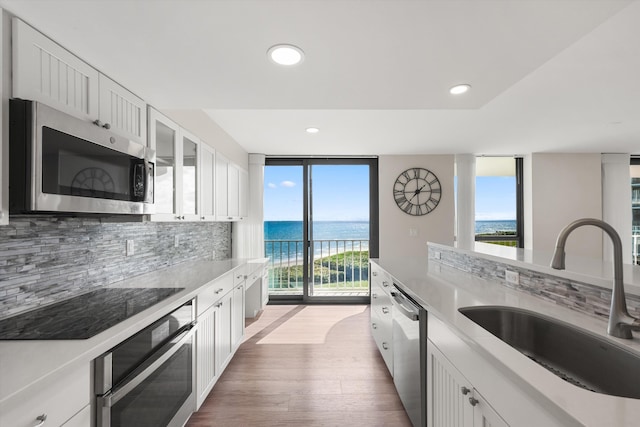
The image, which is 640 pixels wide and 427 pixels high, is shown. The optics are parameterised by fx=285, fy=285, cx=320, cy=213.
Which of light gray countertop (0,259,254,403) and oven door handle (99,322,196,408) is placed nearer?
light gray countertop (0,259,254,403)

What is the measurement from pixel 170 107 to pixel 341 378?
95.9 inches

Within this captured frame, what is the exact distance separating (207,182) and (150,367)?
1.69 m

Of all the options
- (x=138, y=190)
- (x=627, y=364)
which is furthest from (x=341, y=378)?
(x=138, y=190)

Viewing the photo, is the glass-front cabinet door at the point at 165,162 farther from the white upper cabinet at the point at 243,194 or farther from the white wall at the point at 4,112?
the white upper cabinet at the point at 243,194

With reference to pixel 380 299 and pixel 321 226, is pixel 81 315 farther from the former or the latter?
pixel 321 226

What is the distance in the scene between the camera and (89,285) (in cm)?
161

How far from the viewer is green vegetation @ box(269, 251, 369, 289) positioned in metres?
4.81

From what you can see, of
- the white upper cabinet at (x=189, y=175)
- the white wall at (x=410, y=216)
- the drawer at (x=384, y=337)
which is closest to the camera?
the white upper cabinet at (x=189, y=175)

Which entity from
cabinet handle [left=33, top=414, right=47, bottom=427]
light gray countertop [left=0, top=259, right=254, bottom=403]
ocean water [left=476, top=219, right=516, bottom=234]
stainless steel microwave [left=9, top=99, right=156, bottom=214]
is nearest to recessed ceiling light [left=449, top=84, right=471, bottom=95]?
stainless steel microwave [left=9, top=99, right=156, bottom=214]

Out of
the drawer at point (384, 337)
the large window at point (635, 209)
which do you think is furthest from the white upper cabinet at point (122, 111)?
the large window at point (635, 209)

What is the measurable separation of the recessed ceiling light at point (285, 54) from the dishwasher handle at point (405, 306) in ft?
4.75

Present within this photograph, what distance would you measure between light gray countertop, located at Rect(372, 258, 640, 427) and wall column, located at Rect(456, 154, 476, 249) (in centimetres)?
244

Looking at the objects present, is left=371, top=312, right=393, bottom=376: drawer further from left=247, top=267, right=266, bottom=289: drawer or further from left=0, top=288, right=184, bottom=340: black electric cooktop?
left=0, top=288, right=184, bottom=340: black electric cooktop

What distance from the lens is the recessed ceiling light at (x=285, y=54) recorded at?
1255 millimetres
